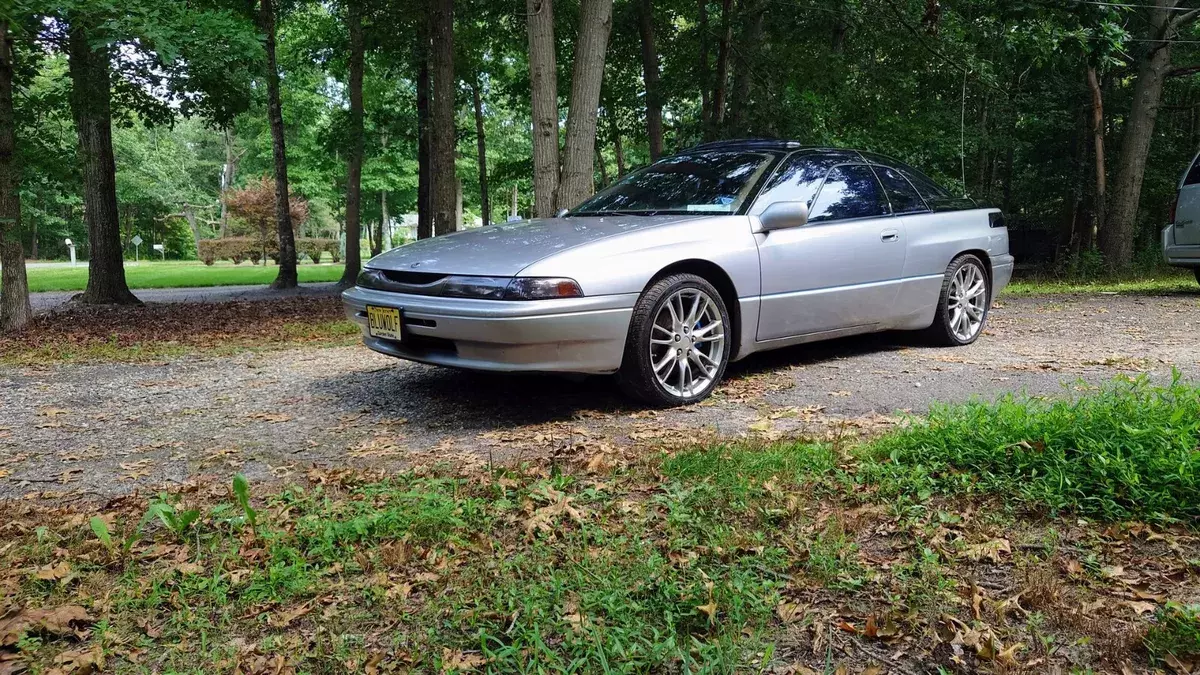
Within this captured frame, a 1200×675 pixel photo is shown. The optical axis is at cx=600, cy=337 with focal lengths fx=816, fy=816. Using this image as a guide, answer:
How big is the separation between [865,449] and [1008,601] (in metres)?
1.26

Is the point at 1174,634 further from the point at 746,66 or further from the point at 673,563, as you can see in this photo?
the point at 746,66

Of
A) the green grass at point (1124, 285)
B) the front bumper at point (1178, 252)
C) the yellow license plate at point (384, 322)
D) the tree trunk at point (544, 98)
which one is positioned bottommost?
the green grass at point (1124, 285)

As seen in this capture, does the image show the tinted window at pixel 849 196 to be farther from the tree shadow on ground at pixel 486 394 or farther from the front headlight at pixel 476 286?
the front headlight at pixel 476 286

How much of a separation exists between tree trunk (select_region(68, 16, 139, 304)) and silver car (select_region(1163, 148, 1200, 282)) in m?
12.5

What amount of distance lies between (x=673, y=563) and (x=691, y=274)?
2392 mm

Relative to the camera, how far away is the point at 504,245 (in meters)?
4.50

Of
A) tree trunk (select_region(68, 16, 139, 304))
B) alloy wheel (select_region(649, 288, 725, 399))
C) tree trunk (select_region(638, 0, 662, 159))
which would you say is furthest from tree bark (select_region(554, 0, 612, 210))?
tree trunk (select_region(638, 0, 662, 159))

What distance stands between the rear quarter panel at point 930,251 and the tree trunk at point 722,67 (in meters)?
8.89

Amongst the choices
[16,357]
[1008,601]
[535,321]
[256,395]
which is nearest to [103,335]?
[16,357]

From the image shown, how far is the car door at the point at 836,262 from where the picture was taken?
195 inches

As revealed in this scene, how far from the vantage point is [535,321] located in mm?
3973

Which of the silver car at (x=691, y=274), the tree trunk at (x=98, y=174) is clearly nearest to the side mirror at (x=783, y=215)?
the silver car at (x=691, y=274)

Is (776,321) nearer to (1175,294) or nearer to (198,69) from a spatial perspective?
(198,69)

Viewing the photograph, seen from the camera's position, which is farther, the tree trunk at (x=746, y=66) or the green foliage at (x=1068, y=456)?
the tree trunk at (x=746, y=66)
